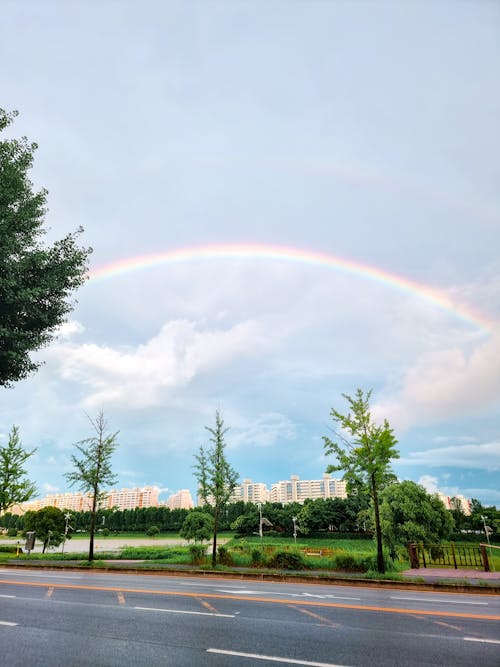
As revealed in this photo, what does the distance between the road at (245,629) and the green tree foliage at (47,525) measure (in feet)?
87.5

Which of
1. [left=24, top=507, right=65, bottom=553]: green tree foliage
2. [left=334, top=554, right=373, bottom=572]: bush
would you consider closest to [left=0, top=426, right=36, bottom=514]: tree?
[left=24, top=507, right=65, bottom=553]: green tree foliage

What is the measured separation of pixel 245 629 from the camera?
8.14 m

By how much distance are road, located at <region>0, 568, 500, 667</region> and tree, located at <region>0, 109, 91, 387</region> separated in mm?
7754

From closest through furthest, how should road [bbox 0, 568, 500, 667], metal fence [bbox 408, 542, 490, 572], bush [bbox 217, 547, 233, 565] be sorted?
road [bbox 0, 568, 500, 667] < metal fence [bbox 408, 542, 490, 572] < bush [bbox 217, 547, 233, 565]

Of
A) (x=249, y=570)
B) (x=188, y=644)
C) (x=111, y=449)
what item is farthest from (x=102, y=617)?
(x=111, y=449)

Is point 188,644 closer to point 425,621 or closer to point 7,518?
point 425,621

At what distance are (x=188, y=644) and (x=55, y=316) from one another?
13.1m

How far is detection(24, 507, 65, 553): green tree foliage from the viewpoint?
3688 cm

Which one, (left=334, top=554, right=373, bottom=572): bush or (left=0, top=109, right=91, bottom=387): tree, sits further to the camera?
(left=334, top=554, right=373, bottom=572): bush

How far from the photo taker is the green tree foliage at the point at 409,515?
2894cm

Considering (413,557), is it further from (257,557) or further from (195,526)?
(195,526)

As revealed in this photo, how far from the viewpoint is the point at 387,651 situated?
6723 millimetres

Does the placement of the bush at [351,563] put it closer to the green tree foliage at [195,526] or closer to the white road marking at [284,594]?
the white road marking at [284,594]

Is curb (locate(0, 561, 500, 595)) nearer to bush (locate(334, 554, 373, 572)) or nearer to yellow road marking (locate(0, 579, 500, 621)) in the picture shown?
bush (locate(334, 554, 373, 572))
